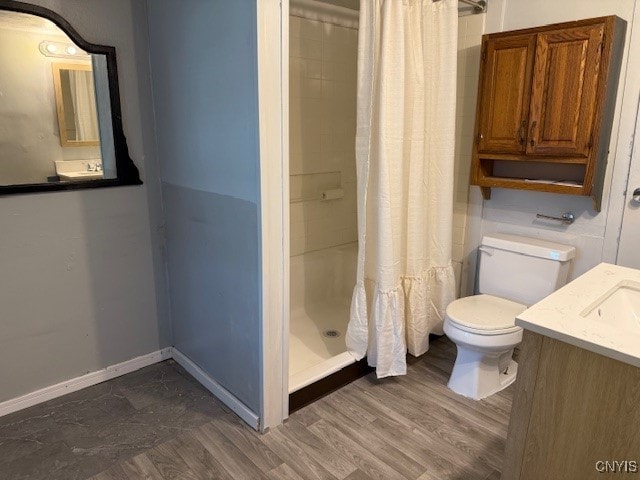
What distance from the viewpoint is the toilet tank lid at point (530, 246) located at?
95.6 inches

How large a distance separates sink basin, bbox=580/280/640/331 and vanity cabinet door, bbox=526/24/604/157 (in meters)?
0.89

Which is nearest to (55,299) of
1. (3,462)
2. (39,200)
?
(39,200)

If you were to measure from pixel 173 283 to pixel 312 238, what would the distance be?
3.49ft

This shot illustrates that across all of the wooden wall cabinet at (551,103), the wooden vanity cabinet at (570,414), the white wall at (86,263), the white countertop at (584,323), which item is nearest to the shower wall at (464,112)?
the wooden wall cabinet at (551,103)

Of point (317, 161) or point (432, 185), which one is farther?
point (317, 161)

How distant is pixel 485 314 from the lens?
7.78 ft

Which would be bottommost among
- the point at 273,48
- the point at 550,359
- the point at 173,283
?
the point at 173,283

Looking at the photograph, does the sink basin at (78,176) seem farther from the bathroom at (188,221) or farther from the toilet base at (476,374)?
the toilet base at (476,374)

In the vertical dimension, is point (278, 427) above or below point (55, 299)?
below

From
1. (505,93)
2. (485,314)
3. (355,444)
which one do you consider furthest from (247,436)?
(505,93)

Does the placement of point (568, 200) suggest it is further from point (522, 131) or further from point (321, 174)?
point (321, 174)

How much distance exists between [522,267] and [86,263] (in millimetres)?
2310

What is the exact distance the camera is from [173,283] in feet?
8.61

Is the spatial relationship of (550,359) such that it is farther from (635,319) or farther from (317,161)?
(317,161)
